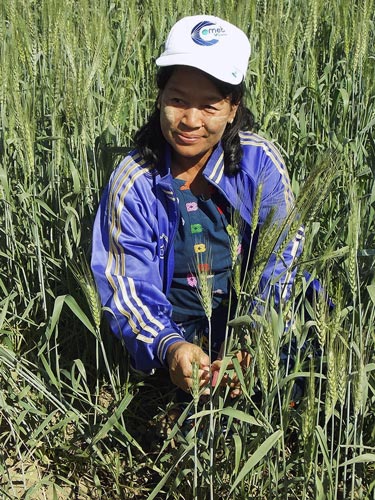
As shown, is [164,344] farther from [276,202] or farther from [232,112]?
[232,112]

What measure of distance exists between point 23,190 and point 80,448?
2.36ft

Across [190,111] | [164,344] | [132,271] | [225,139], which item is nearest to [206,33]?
[190,111]

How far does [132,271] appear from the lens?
220cm

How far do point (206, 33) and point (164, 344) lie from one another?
0.77 metres

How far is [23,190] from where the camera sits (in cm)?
241

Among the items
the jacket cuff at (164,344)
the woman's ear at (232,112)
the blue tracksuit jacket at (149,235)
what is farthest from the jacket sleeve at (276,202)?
the jacket cuff at (164,344)

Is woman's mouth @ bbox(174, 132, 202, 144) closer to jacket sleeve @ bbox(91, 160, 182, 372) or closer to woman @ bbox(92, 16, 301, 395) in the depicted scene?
woman @ bbox(92, 16, 301, 395)

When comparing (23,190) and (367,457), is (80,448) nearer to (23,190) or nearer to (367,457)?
(23,190)

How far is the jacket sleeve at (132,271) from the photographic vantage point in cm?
214

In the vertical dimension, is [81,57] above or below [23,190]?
above

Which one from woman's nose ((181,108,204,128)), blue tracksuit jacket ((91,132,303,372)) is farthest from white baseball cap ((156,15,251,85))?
blue tracksuit jacket ((91,132,303,372))

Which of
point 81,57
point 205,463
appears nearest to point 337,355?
point 205,463

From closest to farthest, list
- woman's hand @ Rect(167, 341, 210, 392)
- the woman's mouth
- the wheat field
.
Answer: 1. the wheat field
2. woman's hand @ Rect(167, 341, 210, 392)
3. the woman's mouth

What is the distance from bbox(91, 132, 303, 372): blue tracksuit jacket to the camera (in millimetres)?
2152
